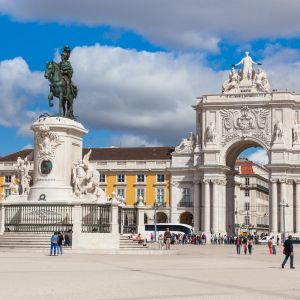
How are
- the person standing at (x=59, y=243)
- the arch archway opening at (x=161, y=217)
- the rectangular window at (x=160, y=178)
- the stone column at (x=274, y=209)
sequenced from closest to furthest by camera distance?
the person standing at (x=59, y=243), the stone column at (x=274, y=209), the arch archway opening at (x=161, y=217), the rectangular window at (x=160, y=178)

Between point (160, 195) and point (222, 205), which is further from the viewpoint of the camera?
point (160, 195)

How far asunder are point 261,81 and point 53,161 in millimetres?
61739

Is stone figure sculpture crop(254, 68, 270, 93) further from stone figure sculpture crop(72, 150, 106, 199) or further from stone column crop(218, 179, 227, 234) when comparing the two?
stone figure sculpture crop(72, 150, 106, 199)

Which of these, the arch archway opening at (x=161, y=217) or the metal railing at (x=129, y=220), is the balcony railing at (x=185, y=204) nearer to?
the arch archway opening at (x=161, y=217)

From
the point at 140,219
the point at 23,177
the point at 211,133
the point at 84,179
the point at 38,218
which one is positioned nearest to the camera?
the point at 38,218

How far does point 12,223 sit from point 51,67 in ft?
26.8

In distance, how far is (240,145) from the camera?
3844 inches

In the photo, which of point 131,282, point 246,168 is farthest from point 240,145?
point 131,282

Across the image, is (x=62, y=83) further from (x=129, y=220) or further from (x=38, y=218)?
(x=129, y=220)

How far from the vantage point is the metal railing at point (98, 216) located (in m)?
37.3

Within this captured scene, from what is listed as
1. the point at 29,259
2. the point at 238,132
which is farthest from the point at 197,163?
the point at 29,259

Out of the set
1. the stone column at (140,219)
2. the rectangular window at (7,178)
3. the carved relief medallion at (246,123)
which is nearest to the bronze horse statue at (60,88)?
the stone column at (140,219)

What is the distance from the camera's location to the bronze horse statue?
40594mm

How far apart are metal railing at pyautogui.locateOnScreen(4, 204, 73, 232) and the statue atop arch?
6143cm
